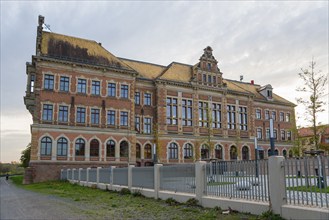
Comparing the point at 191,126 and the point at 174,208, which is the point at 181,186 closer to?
the point at 174,208

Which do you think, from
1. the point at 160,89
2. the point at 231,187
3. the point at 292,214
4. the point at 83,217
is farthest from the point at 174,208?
the point at 160,89

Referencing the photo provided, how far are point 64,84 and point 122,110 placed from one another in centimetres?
752

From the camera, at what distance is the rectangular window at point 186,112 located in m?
44.1

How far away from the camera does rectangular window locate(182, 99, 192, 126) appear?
44.1 metres

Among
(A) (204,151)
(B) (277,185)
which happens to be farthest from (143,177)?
(A) (204,151)

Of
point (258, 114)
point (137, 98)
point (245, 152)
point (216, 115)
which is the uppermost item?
point (137, 98)

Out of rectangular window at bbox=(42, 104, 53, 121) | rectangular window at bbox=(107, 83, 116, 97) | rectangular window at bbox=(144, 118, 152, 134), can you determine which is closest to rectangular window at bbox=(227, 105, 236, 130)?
rectangular window at bbox=(144, 118, 152, 134)

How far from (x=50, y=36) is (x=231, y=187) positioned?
33484 mm

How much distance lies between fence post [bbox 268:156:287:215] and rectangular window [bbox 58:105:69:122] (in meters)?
29.7

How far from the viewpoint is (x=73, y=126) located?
35375 millimetres

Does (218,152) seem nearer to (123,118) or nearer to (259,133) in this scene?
(259,133)

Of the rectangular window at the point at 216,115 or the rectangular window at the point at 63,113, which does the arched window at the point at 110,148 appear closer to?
the rectangular window at the point at 63,113

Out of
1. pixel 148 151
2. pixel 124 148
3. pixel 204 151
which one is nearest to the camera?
pixel 124 148

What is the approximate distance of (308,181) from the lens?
813 centimetres
